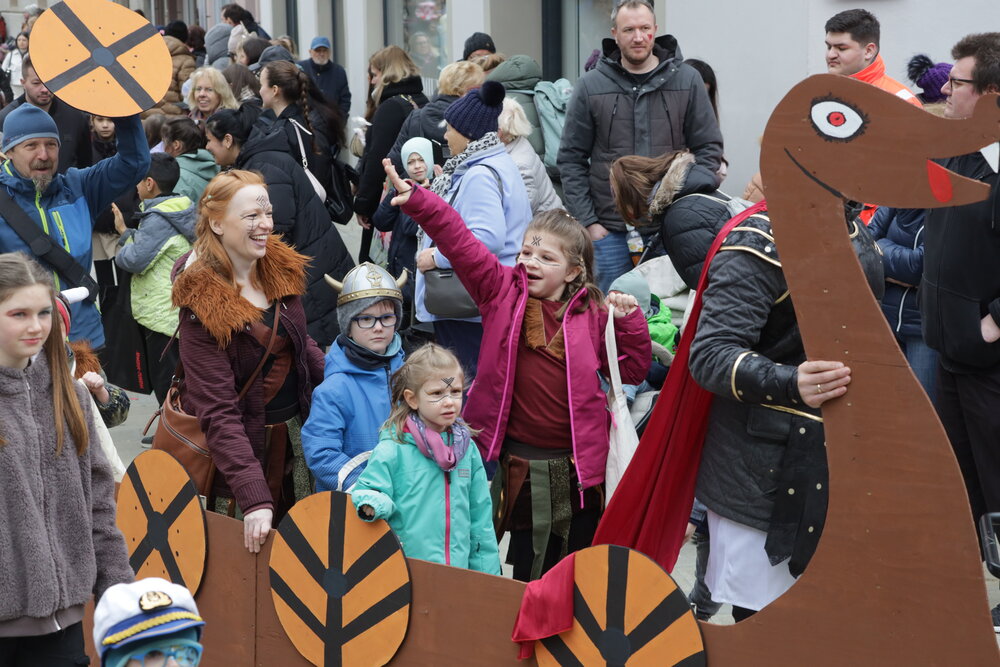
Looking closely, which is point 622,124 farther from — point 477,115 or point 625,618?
point 625,618

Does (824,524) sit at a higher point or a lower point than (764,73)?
lower

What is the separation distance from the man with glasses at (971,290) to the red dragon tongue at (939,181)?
5.34 feet

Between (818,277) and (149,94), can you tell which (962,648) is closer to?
(818,277)

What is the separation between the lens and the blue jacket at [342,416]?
14.5 feet

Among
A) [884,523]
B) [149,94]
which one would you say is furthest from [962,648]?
[149,94]

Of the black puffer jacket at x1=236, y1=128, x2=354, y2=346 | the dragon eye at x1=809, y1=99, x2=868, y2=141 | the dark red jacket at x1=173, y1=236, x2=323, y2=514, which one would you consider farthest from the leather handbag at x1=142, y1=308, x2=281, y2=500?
the black puffer jacket at x1=236, y1=128, x2=354, y2=346

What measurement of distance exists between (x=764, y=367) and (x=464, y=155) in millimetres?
2984

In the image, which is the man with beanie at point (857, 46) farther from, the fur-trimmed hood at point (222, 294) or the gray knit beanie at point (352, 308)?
the fur-trimmed hood at point (222, 294)

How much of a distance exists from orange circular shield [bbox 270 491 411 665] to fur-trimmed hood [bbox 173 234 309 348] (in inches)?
26.1

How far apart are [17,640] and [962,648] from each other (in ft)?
7.50

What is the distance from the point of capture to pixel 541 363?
4.42 meters

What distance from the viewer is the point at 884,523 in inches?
121

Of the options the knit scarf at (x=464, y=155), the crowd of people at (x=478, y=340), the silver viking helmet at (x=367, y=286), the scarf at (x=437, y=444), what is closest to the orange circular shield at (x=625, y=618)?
the crowd of people at (x=478, y=340)

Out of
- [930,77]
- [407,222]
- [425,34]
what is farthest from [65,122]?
[425,34]
